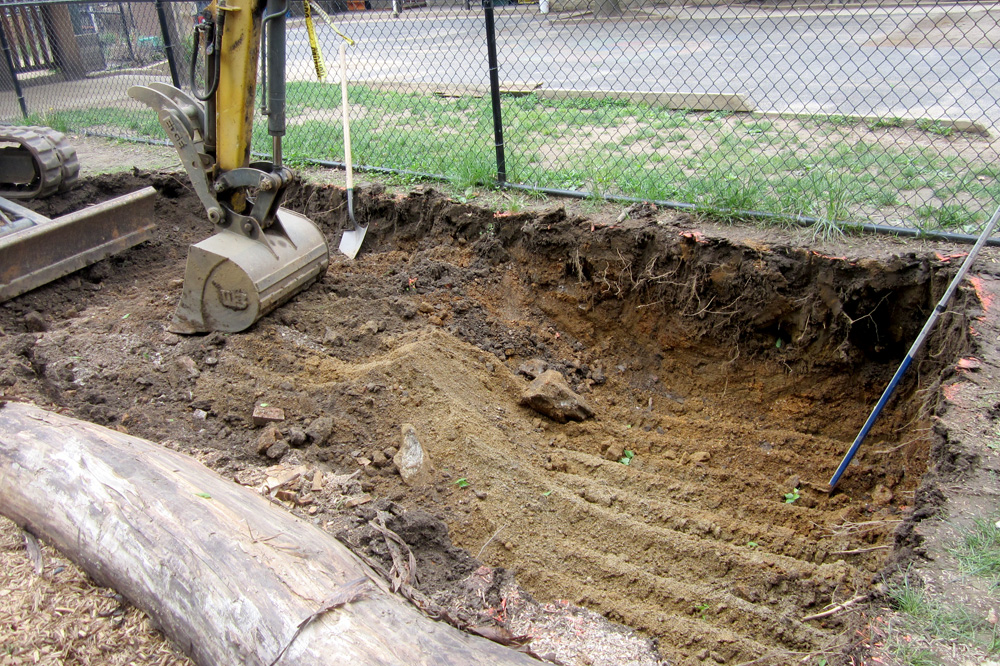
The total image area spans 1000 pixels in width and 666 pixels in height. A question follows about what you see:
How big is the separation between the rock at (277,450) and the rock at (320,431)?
15 centimetres

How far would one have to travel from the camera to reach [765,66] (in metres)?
9.80

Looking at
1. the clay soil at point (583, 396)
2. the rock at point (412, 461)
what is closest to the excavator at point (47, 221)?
the clay soil at point (583, 396)

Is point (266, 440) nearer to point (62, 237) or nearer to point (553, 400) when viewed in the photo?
point (553, 400)

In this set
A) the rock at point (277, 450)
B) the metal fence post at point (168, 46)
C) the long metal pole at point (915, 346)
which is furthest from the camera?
the metal fence post at point (168, 46)

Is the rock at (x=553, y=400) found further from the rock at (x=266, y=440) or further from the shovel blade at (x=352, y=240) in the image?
the shovel blade at (x=352, y=240)

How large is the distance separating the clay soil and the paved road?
2973mm

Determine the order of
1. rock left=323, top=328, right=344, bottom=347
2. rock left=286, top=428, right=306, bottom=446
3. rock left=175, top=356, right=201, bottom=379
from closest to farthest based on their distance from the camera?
rock left=286, top=428, right=306, bottom=446 → rock left=175, top=356, right=201, bottom=379 → rock left=323, top=328, right=344, bottom=347

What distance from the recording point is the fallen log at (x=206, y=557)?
7.00ft

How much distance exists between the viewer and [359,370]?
4.09 meters

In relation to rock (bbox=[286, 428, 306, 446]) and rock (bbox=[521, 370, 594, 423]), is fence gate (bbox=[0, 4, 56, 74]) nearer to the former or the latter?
rock (bbox=[286, 428, 306, 446])

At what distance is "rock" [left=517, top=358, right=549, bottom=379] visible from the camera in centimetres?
457

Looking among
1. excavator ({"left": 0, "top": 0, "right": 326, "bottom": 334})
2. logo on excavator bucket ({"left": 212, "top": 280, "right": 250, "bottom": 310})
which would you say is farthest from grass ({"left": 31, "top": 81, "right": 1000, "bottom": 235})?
logo on excavator bucket ({"left": 212, "top": 280, "right": 250, "bottom": 310})

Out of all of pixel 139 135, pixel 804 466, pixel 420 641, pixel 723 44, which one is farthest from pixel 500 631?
pixel 723 44

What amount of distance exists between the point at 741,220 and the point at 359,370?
2841 mm
